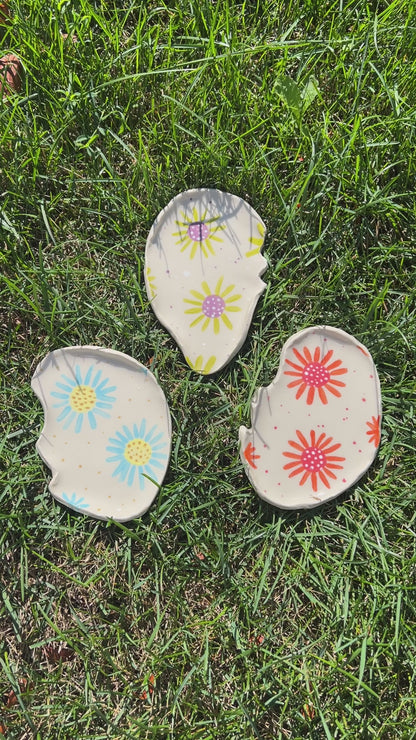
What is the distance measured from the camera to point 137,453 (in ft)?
4.42

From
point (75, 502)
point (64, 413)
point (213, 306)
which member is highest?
point (213, 306)

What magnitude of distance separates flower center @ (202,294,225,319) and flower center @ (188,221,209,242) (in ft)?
0.43

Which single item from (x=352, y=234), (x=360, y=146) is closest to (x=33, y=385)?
(x=352, y=234)

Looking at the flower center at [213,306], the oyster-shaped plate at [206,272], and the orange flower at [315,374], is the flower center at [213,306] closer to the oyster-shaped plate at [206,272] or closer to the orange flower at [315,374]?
the oyster-shaped plate at [206,272]

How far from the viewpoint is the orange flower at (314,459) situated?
1.35 m

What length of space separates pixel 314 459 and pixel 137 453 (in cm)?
37

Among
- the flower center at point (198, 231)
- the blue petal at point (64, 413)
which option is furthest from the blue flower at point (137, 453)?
the flower center at point (198, 231)

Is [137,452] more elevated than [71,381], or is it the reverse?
[71,381]

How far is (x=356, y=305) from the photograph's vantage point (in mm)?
1434

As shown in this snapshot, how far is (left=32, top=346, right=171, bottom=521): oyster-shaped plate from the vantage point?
4.39ft

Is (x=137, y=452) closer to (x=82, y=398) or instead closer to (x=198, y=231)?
(x=82, y=398)

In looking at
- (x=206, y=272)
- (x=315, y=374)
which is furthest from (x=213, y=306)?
(x=315, y=374)

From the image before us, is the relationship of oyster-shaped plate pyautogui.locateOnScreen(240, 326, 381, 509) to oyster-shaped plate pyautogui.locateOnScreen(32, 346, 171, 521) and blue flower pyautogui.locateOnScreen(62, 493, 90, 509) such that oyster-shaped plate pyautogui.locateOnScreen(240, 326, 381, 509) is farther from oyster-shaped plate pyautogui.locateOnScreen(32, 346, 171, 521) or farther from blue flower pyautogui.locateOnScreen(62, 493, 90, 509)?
blue flower pyautogui.locateOnScreen(62, 493, 90, 509)

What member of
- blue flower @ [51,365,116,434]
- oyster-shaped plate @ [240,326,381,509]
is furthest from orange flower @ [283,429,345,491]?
→ blue flower @ [51,365,116,434]
